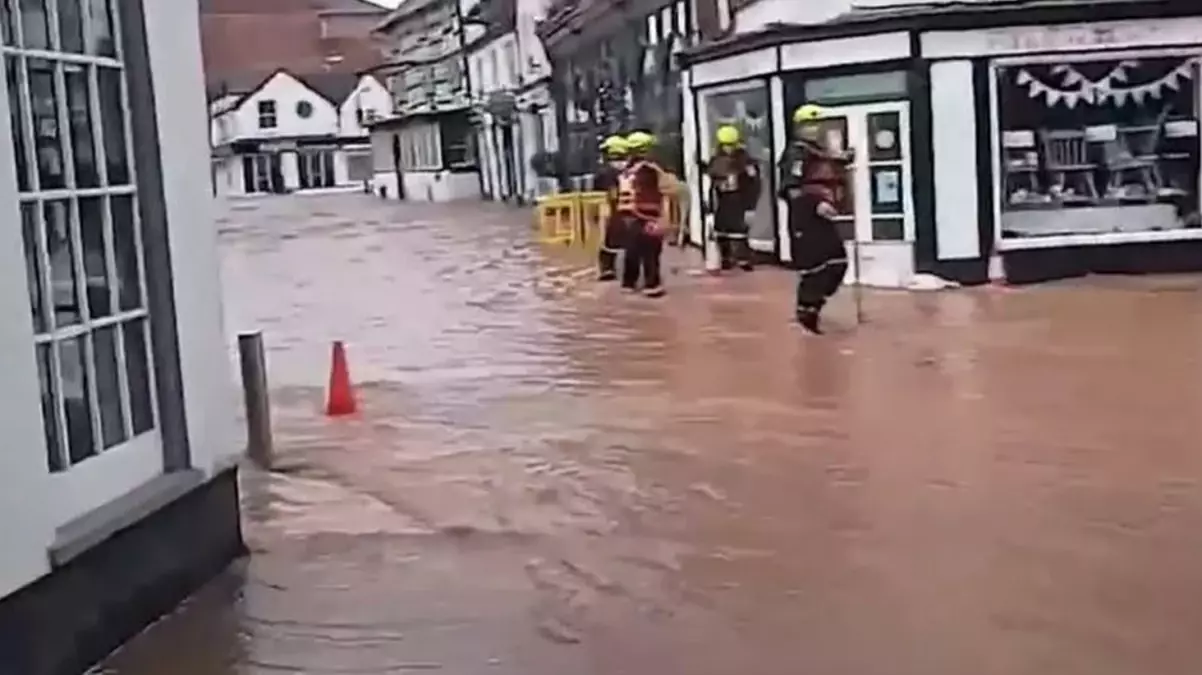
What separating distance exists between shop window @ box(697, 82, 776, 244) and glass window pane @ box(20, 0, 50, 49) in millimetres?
17040

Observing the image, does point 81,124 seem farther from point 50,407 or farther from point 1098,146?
point 1098,146

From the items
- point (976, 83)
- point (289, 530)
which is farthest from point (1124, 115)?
point (289, 530)

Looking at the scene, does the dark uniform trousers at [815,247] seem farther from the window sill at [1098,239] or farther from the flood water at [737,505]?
the window sill at [1098,239]

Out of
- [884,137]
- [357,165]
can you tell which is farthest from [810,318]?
[357,165]

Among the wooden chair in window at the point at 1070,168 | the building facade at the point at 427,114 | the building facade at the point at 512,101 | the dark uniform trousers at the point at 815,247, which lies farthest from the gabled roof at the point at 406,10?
the dark uniform trousers at the point at 815,247

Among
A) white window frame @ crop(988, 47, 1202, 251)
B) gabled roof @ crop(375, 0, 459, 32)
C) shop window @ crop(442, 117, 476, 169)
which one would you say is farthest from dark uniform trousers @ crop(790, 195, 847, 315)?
gabled roof @ crop(375, 0, 459, 32)

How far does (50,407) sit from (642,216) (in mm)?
14738

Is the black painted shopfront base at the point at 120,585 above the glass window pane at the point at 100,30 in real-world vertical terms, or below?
below

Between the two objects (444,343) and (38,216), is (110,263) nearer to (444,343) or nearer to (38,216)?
(38,216)

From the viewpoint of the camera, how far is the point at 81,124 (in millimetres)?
7730

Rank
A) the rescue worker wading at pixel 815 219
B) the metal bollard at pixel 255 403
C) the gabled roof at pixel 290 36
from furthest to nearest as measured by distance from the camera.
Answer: the gabled roof at pixel 290 36, the rescue worker wading at pixel 815 219, the metal bollard at pixel 255 403

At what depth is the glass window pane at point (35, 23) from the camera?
7262 mm

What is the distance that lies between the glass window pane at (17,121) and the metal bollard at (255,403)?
4453mm

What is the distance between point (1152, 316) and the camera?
55.6 feet
